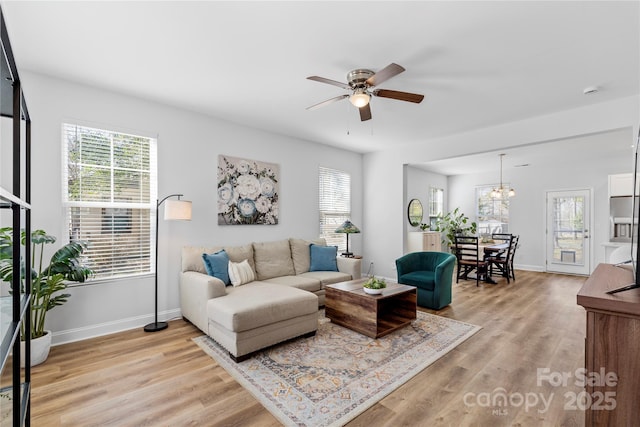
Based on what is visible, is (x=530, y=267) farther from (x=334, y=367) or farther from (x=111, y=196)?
(x=111, y=196)

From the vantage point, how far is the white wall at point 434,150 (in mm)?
3586

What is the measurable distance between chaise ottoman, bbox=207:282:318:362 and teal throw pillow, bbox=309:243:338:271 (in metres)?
1.39

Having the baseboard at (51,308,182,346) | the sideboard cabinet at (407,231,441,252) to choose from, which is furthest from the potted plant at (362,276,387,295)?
the sideboard cabinet at (407,231,441,252)

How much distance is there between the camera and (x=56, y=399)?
2.15 metres

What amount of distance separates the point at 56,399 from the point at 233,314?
1283mm

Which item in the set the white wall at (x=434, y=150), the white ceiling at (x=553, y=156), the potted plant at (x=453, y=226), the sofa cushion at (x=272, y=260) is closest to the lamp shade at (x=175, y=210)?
the sofa cushion at (x=272, y=260)

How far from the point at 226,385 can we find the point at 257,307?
643mm

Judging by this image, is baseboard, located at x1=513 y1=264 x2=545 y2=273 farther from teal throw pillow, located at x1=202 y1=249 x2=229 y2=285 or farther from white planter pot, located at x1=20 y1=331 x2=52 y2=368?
white planter pot, located at x1=20 y1=331 x2=52 y2=368

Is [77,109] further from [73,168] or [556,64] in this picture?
[556,64]

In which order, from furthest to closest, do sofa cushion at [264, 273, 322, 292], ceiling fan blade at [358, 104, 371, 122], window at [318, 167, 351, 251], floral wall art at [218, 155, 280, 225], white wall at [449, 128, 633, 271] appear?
white wall at [449, 128, 633, 271], window at [318, 167, 351, 251], floral wall art at [218, 155, 280, 225], sofa cushion at [264, 273, 322, 292], ceiling fan blade at [358, 104, 371, 122]

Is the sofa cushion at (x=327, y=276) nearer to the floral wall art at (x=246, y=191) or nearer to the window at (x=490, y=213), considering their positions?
the floral wall art at (x=246, y=191)

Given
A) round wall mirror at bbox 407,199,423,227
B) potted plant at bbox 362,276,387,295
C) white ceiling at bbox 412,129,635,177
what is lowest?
potted plant at bbox 362,276,387,295

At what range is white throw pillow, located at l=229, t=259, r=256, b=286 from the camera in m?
3.64

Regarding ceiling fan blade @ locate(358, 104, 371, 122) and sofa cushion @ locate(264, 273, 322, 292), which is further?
sofa cushion @ locate(264, 273, 322, 292)
